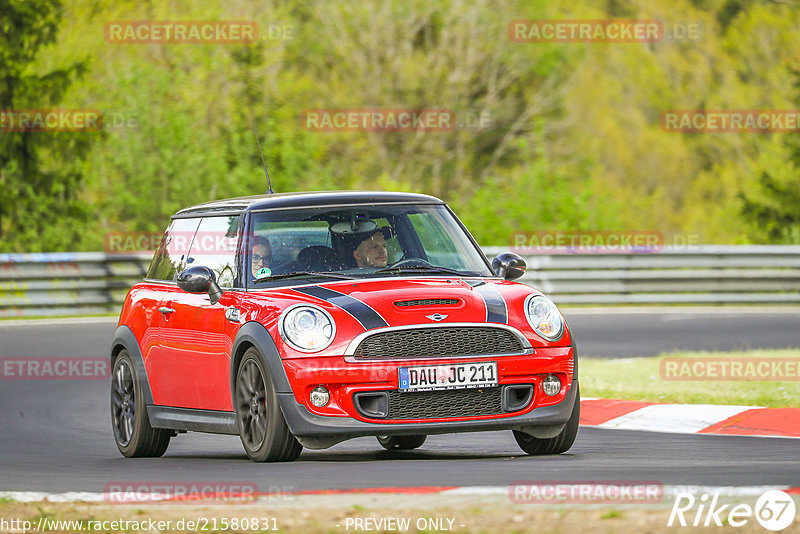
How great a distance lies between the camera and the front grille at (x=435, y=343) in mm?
8125

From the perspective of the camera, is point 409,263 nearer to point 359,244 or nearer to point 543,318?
point 359,244

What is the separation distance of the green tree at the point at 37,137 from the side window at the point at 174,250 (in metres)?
17.6

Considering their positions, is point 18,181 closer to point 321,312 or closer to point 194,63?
point 194,63

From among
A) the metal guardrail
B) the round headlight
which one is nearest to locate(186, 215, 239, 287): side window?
the round headlight

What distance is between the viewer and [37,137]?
92.7 ft

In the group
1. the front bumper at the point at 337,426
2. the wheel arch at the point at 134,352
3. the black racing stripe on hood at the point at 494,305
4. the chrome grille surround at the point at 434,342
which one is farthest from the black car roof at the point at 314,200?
the front bumper at the point at 337,426

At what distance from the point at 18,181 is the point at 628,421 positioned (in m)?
18.8

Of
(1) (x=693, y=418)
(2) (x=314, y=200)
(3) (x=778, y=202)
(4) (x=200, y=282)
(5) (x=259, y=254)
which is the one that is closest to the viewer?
(4) (x=200, y=282)

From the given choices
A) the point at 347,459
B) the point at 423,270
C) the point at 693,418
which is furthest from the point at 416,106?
the point at 347,459

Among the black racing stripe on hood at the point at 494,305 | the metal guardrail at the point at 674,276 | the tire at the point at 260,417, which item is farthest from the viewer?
the metal guardrail at the point at 674,276

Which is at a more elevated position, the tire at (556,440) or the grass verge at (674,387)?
the tire at (556,440)

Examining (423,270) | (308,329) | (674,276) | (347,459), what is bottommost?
(674,276)

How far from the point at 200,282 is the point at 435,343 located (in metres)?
1.57

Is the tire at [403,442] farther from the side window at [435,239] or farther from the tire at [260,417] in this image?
the tire at [260,417]
